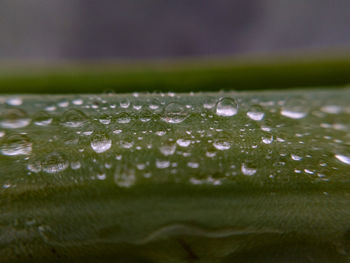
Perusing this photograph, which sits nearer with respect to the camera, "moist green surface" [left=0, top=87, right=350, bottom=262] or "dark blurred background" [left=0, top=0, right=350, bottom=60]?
"moist green surface" [left=0, top=87, right=350, bottom=262]

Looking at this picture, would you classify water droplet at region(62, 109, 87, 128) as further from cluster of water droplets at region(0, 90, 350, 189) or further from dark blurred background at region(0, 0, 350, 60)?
dark blurred background at region(0, 0, 350, 60)

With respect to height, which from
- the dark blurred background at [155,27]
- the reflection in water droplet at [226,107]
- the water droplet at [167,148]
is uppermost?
the dark blurred background at [155,27]

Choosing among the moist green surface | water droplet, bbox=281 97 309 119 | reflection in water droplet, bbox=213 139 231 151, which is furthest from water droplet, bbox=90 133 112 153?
water droplet, bbox=281 97 309 119

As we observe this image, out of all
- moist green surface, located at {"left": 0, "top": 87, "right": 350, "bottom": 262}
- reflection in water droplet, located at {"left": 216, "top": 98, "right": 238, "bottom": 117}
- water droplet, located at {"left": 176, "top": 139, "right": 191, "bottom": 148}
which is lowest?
moist green surface, located at {"left": 0, "top": 87, "right": 350, "bottom": 262}

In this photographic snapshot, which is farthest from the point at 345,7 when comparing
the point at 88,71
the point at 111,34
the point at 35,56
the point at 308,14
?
the point at 35,56

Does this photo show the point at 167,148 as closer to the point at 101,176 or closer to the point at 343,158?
the point at 101,176

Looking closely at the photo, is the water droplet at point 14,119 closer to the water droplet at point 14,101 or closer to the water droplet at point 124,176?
the water droplet at point 14,101

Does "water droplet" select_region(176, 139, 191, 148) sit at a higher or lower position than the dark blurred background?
lower

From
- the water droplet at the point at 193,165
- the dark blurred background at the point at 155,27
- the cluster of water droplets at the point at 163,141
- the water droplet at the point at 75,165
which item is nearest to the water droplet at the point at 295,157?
the cluster of water droplets at the point at 163,141

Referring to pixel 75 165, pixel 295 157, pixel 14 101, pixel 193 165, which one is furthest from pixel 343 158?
pixel 14 101
